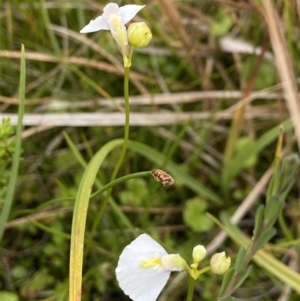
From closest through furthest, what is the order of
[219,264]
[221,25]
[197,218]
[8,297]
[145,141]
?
[219,264]
[8,297]
[197,218]
[145,141]
[221,25]

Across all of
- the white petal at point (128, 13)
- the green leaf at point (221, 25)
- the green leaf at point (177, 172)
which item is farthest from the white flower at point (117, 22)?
the green leaf at point (221, 25)

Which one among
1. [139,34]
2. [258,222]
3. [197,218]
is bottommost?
[197,218]

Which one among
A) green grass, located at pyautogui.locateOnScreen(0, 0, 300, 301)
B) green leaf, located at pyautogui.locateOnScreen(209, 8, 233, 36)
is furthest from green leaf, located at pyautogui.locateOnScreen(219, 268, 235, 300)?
green leaf, located at pyautogui.locateOnScreen(209, 8, 233, 36)

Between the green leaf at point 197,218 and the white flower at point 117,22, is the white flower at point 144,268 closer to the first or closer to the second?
the white flower at point 117,22

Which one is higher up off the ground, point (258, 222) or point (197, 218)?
point (258, 222)

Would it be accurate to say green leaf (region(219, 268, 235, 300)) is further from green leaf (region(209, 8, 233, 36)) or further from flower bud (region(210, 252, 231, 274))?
green leaf (region(209, 8, 233, 36))

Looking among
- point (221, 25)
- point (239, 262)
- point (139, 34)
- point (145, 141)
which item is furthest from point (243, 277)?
point (221, 25)

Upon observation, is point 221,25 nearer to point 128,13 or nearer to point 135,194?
point 135,194
